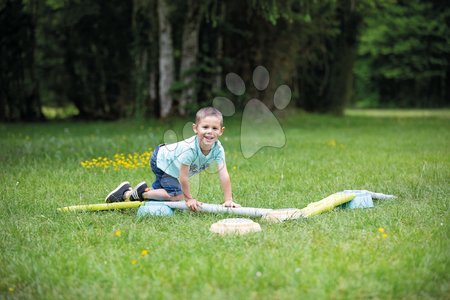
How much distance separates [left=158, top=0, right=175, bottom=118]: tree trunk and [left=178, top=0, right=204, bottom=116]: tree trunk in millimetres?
304

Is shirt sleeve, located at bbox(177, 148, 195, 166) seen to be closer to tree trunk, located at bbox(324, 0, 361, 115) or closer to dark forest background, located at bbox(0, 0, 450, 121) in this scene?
dark forest background, located at bbox(0, 0, 450, 121)

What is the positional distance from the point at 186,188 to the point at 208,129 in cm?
51

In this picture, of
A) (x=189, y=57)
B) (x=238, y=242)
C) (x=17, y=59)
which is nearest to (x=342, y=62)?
(x=189, y=57)

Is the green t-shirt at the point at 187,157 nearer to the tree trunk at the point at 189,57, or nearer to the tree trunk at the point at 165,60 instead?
the tree trunk at the point at 189,57

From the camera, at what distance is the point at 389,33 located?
3572 centimetres

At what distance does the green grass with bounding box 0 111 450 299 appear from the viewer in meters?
3.00

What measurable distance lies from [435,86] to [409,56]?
90.9 inches

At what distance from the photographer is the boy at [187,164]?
15.3 ft

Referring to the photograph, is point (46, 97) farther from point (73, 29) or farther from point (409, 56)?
point (409, 56)

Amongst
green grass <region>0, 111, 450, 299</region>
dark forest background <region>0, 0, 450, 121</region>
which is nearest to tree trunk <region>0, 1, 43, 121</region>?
dark forest background <region>0, 0, 450, 121</region>

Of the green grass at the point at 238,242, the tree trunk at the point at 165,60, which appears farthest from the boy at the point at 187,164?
the tree trunk at the point at 165,60

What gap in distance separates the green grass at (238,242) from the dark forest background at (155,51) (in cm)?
682

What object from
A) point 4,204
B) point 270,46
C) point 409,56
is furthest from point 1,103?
point 409,56

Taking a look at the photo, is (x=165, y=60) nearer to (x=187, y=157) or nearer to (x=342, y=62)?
(x=342, y=62)
